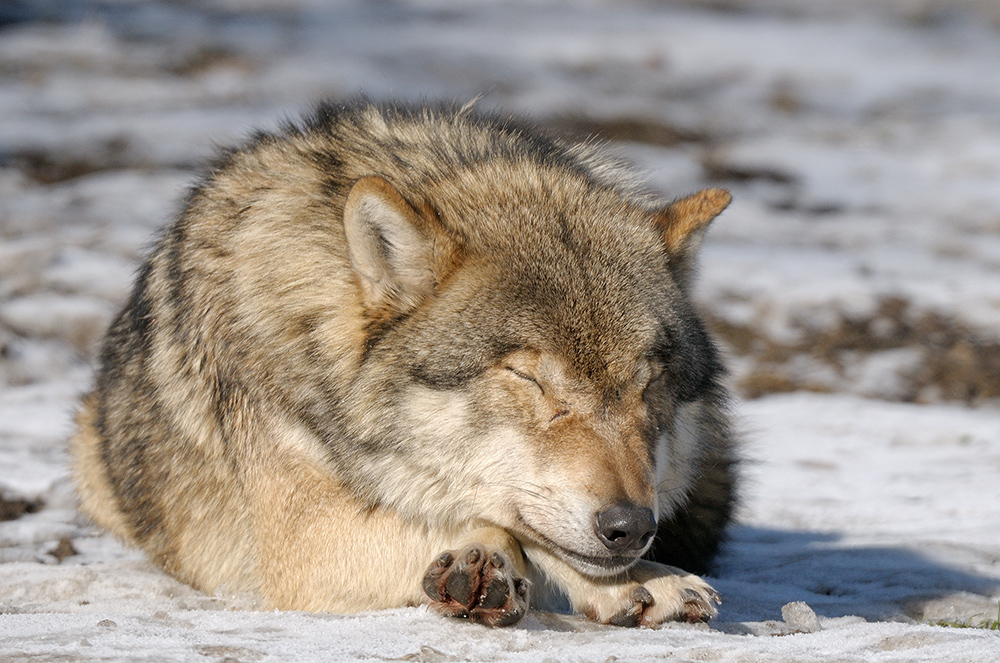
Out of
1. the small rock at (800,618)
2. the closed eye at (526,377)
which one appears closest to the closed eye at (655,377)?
the closed eye at (526,377)

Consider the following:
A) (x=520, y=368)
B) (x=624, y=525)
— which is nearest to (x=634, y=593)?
(x=624, y=525)

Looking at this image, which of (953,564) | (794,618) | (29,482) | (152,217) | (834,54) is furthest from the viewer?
(834,54)

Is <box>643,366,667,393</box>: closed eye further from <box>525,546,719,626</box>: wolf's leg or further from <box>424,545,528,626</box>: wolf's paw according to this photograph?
<box>424,545,528,626</box>: wolf's paw

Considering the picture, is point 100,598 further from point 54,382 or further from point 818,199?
point 818,199

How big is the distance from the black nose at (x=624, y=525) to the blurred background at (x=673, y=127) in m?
2.41

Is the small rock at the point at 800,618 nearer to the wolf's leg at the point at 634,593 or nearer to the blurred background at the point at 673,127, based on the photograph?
the wolf's leg at the point at 634,593

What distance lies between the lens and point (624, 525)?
2969 millimetres

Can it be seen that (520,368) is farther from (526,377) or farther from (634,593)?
(634,593)

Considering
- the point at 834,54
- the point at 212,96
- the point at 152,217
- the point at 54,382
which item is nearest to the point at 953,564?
the point at 54,382

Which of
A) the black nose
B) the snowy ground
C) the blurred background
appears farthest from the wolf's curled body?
the blurred background

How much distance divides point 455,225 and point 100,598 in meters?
1.90

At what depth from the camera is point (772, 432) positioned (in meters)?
6.91

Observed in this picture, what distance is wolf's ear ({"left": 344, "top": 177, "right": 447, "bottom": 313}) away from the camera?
3.22 metres

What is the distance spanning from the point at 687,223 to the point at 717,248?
21.4 ft
